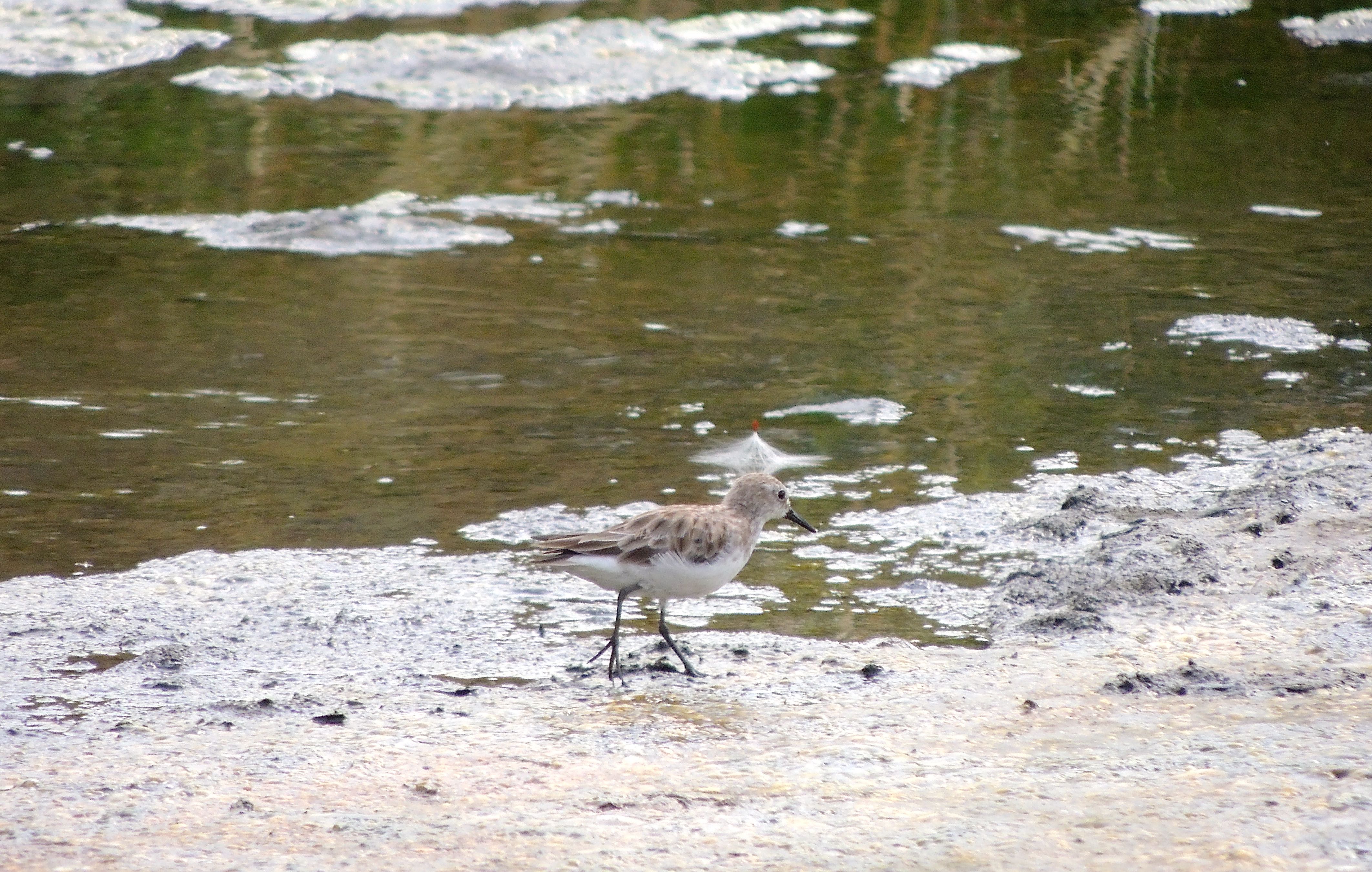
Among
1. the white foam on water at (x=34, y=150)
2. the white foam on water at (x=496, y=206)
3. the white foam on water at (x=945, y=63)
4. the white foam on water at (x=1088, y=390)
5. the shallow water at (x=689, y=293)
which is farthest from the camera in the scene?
the white foam on water at (x=945, y=63)

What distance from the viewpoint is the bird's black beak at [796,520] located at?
6238 millimetres

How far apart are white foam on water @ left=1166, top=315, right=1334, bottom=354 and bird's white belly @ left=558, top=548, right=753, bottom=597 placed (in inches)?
179

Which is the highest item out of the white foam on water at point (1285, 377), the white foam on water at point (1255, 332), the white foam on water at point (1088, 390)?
the white foam on water at point (1255, 332)

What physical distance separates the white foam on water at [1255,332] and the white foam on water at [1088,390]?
3.14ft

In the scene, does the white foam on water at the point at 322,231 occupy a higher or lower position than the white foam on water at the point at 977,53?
lower

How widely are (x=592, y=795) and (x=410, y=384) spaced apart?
4.48 m

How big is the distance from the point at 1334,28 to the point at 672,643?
13284 mm

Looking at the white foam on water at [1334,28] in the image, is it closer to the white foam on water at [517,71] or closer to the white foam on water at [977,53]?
the white foam on water at [977,53]

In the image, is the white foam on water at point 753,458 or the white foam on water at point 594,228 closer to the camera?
the white foam on water at point 753,458

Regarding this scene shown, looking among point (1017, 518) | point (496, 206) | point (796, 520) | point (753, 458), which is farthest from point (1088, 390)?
point (496, 206)

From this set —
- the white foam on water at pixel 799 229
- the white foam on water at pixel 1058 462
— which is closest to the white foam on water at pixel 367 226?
the white foam on water at pixel 799 229

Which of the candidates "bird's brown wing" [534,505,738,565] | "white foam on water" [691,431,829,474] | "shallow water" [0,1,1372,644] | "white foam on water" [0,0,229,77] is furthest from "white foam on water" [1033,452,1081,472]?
"white foam on water" [0,0,229,77]

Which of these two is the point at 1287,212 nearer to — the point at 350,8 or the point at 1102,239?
the point at 1102,239

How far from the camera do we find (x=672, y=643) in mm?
5578
